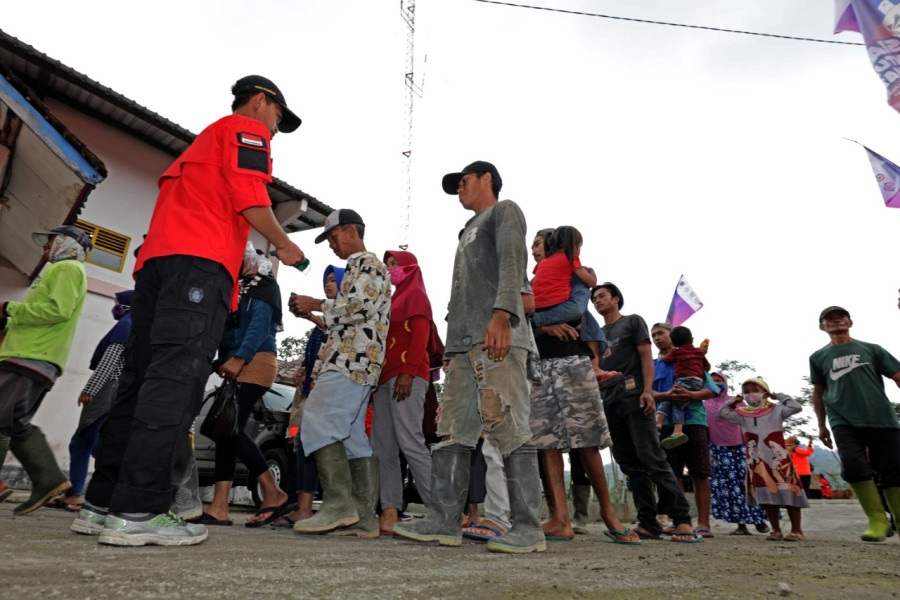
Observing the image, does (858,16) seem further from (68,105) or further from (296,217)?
(68,105)

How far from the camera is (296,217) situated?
13523 mm

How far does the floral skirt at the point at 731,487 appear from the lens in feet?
20.2

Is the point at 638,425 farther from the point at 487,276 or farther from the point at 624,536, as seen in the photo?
the point at 487,276

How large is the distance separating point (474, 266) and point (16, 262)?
844 centimetres

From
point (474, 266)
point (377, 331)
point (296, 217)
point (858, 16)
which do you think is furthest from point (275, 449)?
point (858, 16)

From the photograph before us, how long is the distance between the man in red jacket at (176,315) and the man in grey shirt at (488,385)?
1.02 m

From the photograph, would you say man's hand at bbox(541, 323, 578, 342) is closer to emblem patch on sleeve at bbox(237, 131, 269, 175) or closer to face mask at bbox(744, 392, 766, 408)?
emblem patch on sleeve at bbox(237, 131, 269, 175)

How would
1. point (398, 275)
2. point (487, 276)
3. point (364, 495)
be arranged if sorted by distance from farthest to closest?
point (398, 275) → point (364, 495) → point (487, 276)

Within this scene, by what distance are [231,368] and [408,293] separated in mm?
1329

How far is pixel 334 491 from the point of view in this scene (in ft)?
11.3

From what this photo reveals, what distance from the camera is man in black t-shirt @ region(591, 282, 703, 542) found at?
455cm

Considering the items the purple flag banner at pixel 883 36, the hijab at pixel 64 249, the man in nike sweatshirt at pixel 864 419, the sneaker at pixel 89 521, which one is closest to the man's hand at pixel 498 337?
the sneaker at pixel 89 521

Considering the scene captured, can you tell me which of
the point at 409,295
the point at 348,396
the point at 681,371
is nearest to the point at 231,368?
the point at 348,396

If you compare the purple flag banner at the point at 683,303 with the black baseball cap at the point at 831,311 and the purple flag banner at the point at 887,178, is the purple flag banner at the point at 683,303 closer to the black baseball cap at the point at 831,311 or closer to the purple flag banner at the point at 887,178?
the purple flag banner at the point at 887,178
